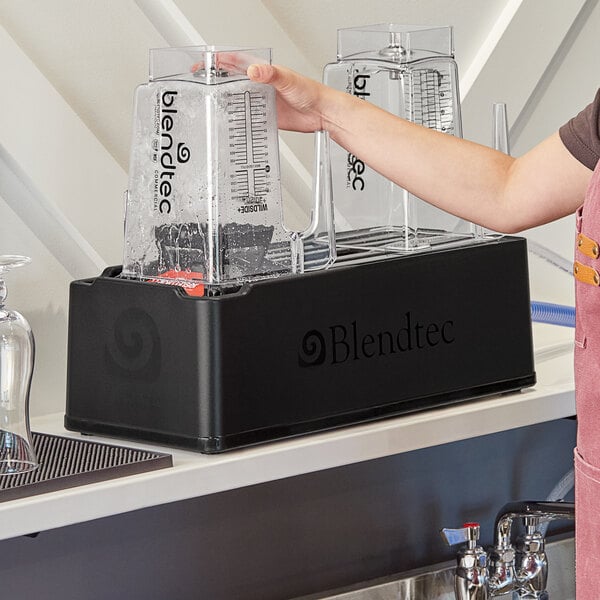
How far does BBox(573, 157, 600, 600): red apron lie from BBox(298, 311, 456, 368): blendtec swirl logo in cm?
25

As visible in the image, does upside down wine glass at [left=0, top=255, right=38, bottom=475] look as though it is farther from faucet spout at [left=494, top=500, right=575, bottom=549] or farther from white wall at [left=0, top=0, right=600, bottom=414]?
faucet spout at [left=494, top=500, right=575, bottom=549]

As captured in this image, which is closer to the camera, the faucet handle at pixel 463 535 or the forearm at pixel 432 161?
the forearm at pixel 432 161

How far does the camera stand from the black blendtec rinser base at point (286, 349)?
135cm

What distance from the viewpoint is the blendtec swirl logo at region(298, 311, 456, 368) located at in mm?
1419

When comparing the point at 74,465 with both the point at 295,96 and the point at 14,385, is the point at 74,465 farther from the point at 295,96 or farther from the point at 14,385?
the point at 295,96

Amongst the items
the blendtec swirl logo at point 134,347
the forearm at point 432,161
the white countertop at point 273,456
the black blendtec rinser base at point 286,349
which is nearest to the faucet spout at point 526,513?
the white countertop at point 273,456

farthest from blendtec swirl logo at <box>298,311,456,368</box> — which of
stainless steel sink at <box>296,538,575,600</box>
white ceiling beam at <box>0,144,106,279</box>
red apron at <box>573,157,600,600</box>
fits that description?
stainless steel sink at <box>296,538,575,600</box>

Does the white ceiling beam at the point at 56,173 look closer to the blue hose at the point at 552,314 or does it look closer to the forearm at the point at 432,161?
the forearm at the point at 432,161

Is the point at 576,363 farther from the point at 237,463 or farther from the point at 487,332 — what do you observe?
the point at 237,463

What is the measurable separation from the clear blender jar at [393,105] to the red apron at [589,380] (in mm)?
324

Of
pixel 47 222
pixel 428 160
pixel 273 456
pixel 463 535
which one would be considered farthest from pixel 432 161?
pixel 463 535

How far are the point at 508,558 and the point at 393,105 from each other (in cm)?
80

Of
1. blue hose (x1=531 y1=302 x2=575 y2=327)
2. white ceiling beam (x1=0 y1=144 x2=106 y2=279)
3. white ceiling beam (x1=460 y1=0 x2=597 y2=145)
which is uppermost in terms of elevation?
white ceiling beam (x1=460 y1=0 x2=597 y2=145)

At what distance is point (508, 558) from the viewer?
1950mm
